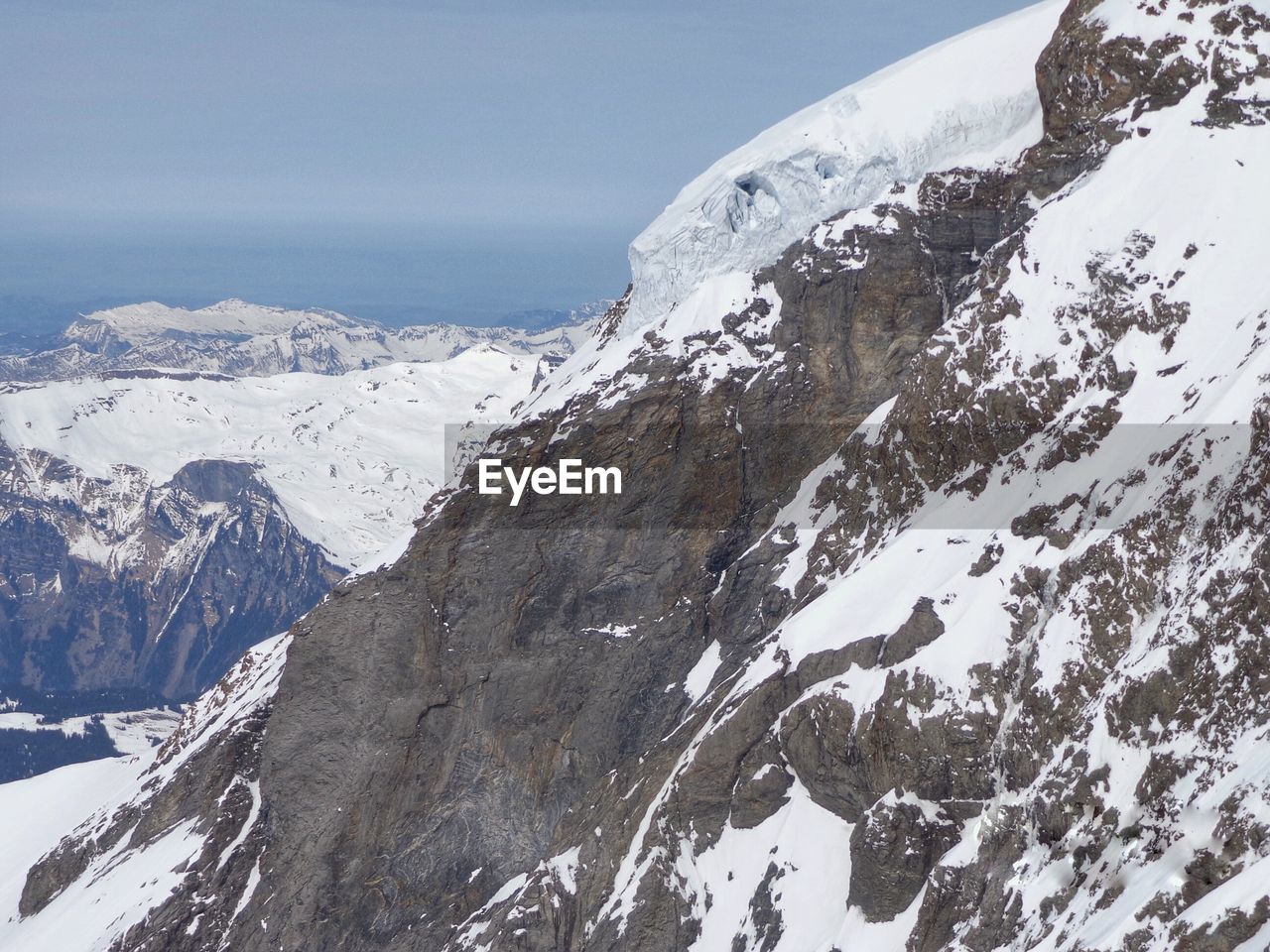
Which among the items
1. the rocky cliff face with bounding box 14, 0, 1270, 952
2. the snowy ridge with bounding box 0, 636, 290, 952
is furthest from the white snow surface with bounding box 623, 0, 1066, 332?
the snowy ridge with bounding box 0, 636, 290, 952

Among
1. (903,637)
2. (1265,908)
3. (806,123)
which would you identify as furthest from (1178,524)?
(806,123)

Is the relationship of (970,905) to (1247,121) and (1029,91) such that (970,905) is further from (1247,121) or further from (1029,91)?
(1029,91)

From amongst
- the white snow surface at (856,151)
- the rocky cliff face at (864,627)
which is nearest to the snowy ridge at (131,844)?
the rocky cliff face at (864,627)

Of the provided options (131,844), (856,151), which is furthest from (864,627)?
(131,844)

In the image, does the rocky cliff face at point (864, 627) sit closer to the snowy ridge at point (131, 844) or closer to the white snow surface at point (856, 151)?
the snowy ridge at point (131, 844)

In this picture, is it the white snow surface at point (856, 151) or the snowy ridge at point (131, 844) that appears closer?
the white snow surface at point (856, 151)

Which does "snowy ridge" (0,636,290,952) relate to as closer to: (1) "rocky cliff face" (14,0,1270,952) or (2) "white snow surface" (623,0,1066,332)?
(1) "rocky cliff face" (14,0,1270,952)
